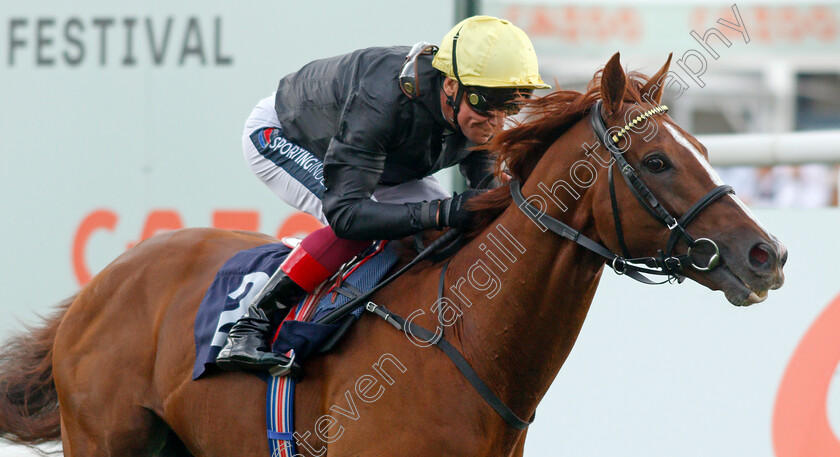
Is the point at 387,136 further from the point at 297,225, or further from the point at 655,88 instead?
the point at 297,225

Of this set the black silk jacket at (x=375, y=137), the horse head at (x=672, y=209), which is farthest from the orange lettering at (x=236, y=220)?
the horse head at (x=672, y=209)

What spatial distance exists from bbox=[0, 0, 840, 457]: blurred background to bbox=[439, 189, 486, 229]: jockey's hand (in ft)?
6.51

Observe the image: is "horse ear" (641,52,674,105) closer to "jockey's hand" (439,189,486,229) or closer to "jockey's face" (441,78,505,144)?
"jockey's face" (441,78,505,144)

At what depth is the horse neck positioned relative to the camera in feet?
8.11

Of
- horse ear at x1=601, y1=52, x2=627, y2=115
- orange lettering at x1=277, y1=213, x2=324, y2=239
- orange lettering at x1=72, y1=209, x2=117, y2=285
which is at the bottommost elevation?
orange lettering at x1=72, y1=209, x2=117, y2=285

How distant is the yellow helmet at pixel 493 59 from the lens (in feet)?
8.57

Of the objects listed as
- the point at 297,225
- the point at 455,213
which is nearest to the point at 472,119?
the point at 455,213

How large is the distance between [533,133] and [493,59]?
0.25 m

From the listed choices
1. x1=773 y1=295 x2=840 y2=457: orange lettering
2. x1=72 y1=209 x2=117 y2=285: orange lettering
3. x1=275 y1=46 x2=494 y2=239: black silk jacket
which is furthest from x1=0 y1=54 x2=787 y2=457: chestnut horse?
x1=72 y1=209 x2=117 y2=285: orange lettering

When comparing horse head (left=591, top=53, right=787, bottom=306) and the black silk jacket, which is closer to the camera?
horse head (left=591, top=53, right=787, bottom=306)

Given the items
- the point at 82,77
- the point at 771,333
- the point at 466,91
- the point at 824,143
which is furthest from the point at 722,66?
the point at 466,91

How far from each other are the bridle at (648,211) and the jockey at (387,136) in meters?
0.28

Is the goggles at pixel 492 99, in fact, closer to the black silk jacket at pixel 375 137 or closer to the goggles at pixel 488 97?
the goggles at pixel 488 97

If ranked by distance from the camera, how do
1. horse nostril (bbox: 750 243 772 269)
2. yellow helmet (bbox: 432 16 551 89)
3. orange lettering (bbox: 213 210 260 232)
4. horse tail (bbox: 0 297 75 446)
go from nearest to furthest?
horse nostril (bbox: 750 243 772 269) → yellow helmet (bbox: 432 16 551 89) → horse tail (bbox: 0 297 75 446) → orange lettering (bbox: 213 210 260 232)
